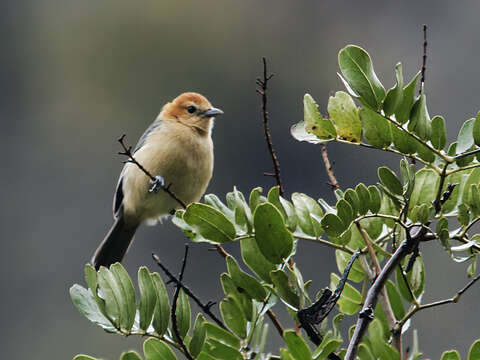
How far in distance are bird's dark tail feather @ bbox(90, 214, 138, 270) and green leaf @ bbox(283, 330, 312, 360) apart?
3.90 m

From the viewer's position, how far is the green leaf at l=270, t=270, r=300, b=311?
1.49m

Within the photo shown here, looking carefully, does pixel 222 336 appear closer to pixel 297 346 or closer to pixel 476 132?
pixel 297 346

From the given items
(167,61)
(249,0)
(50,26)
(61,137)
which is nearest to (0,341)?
(61,137)

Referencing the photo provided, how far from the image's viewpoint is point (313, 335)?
1.48m

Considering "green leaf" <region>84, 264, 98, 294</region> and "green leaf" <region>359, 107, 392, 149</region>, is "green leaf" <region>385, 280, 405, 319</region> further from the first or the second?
"green leaf" <region>84, 264, 98, 294</region>

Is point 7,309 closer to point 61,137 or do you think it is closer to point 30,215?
point 30,215

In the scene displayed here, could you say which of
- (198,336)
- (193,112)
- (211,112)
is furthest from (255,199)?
(193,112)

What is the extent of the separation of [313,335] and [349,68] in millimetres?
537

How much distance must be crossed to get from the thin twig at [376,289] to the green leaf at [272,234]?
0.69 ft

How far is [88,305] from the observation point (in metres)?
1.71

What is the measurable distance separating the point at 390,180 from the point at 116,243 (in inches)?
154

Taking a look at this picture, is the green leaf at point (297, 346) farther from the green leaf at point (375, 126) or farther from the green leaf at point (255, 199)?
the green leaf at point (375, 126)

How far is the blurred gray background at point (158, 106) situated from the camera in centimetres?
2145

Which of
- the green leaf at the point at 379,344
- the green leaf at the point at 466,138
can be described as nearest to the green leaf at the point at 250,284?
the green leaf at the point at 379,344
